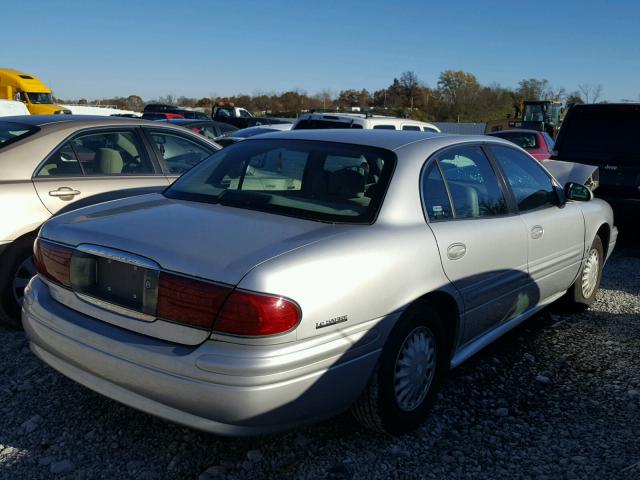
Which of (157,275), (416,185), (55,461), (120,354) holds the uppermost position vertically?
(416,185)

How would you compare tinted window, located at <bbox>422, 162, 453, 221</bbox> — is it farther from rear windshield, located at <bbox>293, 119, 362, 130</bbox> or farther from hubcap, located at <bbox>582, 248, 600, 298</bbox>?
rear windshield, located at <bbox>293, 119, 362, 130</bbox>

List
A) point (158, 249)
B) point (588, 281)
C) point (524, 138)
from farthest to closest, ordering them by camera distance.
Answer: point (524, 138)
point (588, 281)
point (158, 249)

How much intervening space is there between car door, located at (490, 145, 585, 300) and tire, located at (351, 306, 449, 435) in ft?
3.90

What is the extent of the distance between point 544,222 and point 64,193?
11.5 ft

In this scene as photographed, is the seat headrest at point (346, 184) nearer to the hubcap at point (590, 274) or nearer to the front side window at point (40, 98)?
the hubcap at point (590, 274)

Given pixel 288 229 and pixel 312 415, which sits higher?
pixel 288 229

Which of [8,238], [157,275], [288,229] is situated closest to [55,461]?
[157,275]

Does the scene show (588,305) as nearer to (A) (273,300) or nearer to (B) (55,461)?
(A) (273,300)

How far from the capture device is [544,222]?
429 centimetres

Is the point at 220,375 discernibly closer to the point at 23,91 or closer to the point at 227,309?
the point at 227,309

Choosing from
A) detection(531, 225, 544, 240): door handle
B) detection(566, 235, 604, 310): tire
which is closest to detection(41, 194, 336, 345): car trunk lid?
detection(531, 225, 544, 240): door handle

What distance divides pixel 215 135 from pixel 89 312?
12.8 meters

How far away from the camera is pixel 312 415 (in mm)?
2660

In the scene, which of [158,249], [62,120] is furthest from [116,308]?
[62,120]
